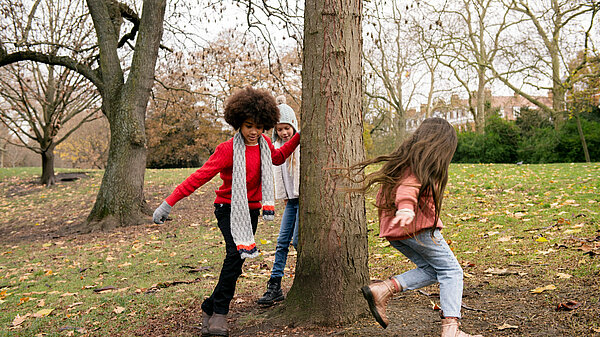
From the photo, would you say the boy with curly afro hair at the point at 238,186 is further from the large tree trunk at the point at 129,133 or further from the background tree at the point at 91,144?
the background tree at the point at 91,144

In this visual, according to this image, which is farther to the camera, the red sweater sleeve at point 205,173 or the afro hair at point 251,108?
the afro hair at point 251,108

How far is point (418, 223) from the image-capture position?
9.74 ft

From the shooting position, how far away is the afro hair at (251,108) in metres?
3.68

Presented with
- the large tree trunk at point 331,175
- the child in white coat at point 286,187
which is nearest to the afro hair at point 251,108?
the large tree trunk at point 331,175

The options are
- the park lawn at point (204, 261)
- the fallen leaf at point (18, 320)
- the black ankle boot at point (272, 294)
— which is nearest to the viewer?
the park lawn at point (204, 261)

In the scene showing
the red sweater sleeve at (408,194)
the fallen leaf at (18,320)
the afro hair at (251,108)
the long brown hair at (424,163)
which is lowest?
the fallen leaf at (18,320)

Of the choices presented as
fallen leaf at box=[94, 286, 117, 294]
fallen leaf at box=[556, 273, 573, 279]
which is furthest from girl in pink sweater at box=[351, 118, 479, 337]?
fallen leaf at box=[94, 286, 117, 294]

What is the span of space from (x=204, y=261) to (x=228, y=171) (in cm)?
326

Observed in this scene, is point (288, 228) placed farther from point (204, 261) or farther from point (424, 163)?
point (204, 261)

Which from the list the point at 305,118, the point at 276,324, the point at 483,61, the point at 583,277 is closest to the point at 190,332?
the point at 276,324

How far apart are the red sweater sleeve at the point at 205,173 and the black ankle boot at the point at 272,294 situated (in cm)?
129

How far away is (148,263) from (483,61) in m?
24.4

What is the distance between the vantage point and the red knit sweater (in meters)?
3.57

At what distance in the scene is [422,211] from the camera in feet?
9.80
